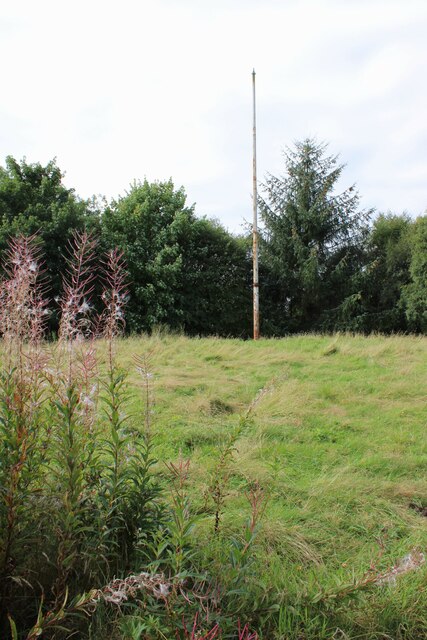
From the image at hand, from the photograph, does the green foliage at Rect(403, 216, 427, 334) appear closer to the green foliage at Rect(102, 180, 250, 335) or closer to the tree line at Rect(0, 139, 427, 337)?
the tree line at Rect(0, 139, 427, 337)

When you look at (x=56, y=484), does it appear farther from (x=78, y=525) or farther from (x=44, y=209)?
(x=44, y=209)

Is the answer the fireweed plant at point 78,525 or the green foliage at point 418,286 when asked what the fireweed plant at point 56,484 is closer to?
the fireweed plant at point 78,525

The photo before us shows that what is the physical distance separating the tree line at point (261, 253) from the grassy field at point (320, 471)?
868cm

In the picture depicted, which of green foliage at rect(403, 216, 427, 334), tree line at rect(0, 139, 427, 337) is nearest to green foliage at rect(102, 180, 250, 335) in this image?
tree line at rect(0, 139, 427, 337)

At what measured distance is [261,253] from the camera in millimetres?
20781

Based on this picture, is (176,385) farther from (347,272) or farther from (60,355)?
(347,272)

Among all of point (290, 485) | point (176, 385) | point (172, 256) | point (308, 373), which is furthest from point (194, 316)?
point (290, 485)

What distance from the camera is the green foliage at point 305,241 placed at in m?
20.6

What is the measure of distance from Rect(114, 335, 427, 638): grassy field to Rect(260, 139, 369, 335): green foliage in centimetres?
1196

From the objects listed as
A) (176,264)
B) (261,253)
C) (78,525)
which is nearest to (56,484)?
(78,525)

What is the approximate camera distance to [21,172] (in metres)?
16.5

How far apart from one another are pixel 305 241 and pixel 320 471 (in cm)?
1779

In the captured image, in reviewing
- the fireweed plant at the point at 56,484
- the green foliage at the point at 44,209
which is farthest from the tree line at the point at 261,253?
the fireweed plant at the point at 56,484

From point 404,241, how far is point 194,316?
937cm
